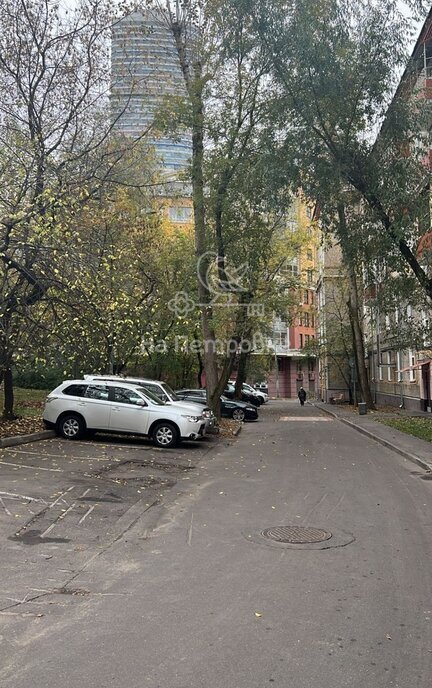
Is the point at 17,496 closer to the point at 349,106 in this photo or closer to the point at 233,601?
the point at 233,601

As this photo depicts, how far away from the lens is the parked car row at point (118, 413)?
615 inches

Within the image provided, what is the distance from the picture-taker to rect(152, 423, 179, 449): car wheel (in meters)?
15.6

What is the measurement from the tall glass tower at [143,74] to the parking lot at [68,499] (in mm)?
8804

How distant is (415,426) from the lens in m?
22.3

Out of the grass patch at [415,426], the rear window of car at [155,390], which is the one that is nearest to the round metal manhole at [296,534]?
the rear window of car at [155,390]

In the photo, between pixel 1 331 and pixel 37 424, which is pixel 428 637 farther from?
pixel 37 424

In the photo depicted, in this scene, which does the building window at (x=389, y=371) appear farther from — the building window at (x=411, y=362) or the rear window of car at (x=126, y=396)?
the rear window of car at (x=126, y=396)

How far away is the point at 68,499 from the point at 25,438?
680cm

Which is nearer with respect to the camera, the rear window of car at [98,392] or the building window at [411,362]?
the rear window of car at [98,392]

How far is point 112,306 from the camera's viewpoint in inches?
553

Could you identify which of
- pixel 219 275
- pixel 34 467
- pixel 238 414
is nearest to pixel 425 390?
pixel 238 414

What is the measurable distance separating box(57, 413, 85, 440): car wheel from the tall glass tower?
26.0 ft

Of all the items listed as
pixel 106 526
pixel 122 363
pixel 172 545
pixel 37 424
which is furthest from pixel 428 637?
pixel 122 363

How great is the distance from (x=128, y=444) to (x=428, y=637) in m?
12.2
